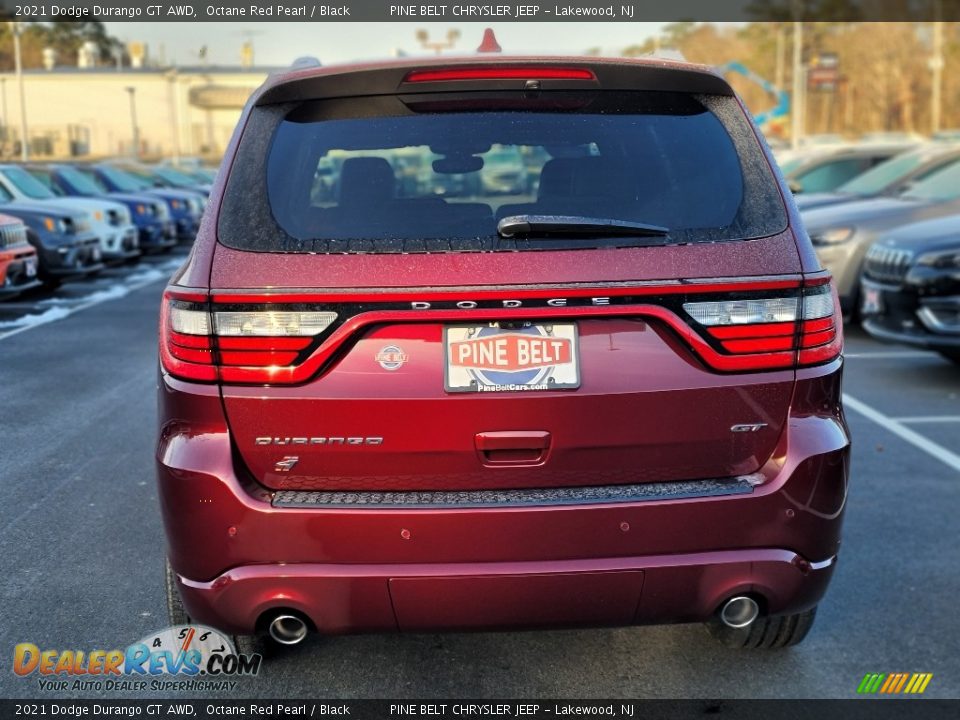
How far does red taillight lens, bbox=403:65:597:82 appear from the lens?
3152 millimetres

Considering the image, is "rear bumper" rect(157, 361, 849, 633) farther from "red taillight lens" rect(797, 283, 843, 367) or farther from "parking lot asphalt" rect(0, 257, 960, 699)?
"parking lot asphalt" rect(0, 257, 960, 699)

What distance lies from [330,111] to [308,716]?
1.71 m

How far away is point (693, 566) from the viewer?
2900 mm

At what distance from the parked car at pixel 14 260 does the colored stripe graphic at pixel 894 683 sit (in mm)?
10126

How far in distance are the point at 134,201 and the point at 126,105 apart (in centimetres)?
7170

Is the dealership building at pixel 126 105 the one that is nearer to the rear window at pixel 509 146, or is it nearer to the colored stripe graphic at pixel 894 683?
the rear window at pixel 509 146

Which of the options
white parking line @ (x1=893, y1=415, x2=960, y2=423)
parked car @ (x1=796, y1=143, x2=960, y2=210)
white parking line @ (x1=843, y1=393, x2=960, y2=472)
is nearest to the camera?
white parking line @ (x1=843, y1=393, x2=960, y2=472)

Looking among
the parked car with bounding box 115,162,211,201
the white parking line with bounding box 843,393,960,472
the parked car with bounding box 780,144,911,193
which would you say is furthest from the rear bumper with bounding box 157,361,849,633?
the parked car with bounding box 115,162,211,201

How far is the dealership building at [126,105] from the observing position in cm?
8375

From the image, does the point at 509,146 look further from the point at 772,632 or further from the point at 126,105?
the point at 126,105

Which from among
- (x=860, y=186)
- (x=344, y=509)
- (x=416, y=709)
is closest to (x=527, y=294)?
(x=344, y=509)

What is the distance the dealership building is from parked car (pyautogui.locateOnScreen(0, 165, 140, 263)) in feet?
224

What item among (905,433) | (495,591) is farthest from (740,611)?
(905,433)

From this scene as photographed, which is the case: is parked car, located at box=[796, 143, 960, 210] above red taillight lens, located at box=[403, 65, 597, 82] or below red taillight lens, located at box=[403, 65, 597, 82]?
below
